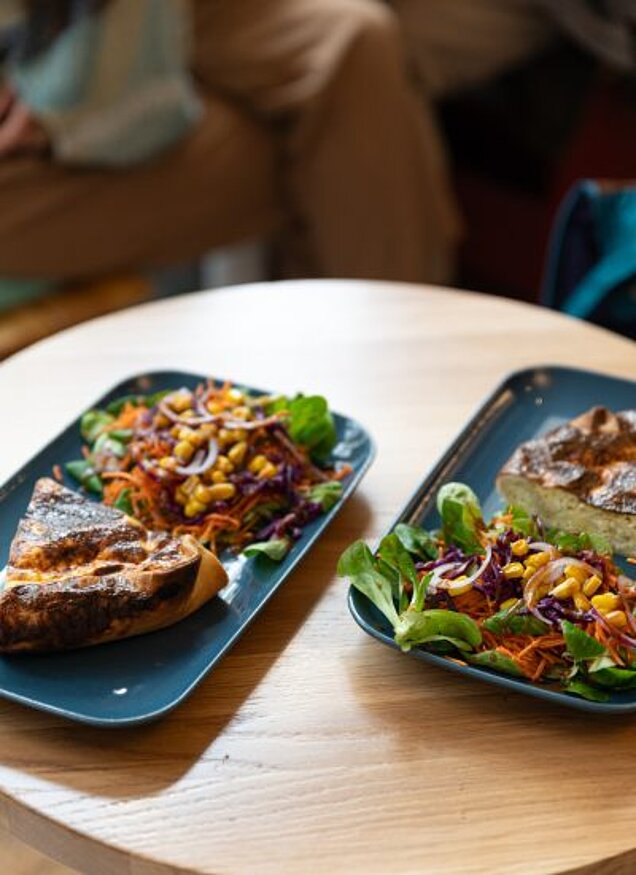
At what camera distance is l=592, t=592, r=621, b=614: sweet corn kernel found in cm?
131

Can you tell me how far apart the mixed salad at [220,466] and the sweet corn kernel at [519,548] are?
294mm

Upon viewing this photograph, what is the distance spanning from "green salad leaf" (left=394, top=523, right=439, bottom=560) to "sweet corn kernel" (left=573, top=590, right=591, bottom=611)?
191 mm

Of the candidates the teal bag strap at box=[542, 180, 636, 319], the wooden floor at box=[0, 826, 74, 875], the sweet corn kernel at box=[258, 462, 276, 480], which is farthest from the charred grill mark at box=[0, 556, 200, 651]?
the teal bag strap at box=[542, 180, 636, 319]

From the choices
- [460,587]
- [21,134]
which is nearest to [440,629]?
[460,587]

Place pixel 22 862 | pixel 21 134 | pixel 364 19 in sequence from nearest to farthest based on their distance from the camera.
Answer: pixel 22 862 → pixel 21 134 → pixel 364 19

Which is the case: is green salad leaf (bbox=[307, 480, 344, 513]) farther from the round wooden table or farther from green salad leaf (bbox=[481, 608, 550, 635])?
green salad leaf (bbox=[481, 608, 550, 635])

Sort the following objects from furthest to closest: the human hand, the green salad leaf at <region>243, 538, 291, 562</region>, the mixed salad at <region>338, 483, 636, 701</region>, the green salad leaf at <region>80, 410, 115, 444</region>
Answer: the human hand < the green salad leaf at <region>80, 410, 115, 444</region> < the green salad leaf at <region>243, 538, 291, 562</region> < the mixed salad at <region>338, 483, 636, 701</region>

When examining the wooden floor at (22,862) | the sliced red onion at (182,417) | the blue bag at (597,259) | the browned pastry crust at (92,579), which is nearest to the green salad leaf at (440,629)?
the browned pastry crust at (92,579)

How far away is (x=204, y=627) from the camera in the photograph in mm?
1406

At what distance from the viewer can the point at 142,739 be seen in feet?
4.19

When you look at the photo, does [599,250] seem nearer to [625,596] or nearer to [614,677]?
[625,596]

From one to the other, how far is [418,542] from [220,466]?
0.30m

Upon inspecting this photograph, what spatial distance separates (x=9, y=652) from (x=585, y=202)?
1.78 m

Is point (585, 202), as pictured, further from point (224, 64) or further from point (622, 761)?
point (622, 761)
